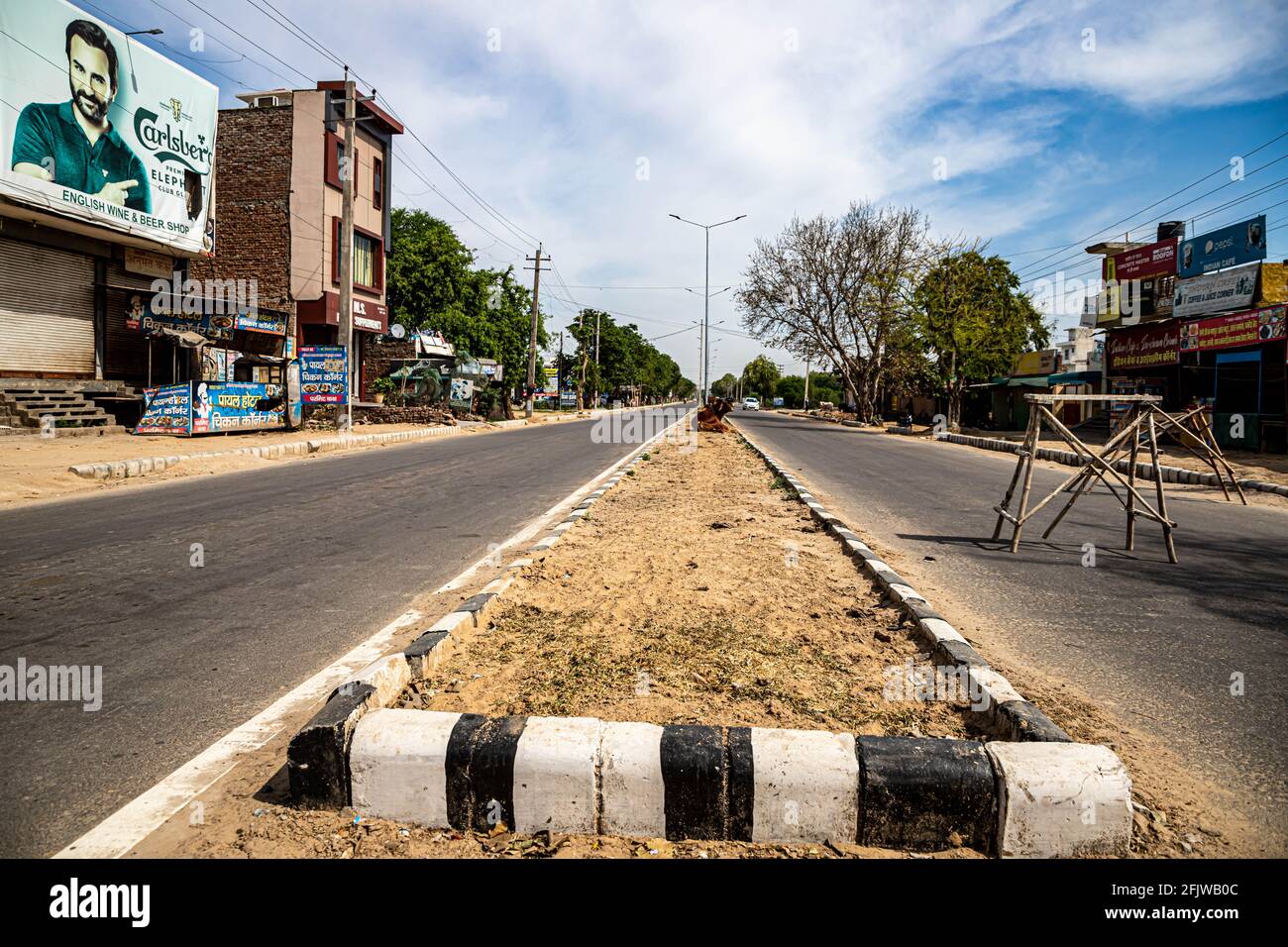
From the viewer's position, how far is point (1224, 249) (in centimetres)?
2264

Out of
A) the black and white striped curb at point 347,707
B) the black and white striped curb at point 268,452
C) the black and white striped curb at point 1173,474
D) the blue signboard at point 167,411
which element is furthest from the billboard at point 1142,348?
the blue signboard at point 167,411

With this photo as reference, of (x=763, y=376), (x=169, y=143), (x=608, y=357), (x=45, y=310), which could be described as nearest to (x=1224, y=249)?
(x=169, y=143)

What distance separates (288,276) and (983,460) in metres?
24.4

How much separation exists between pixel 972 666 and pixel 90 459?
45.2ft

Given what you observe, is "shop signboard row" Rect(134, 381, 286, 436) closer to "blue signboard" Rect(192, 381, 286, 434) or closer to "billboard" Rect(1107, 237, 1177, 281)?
"blue signboard" Rect(192, 381, 286, 434)

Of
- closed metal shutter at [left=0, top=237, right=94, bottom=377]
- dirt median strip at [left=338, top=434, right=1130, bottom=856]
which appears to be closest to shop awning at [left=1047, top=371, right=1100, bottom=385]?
dirt median strip at [left=338, top=434, right=1130, bottom=856]

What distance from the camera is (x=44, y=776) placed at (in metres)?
2.55

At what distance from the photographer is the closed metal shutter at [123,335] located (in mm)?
18828

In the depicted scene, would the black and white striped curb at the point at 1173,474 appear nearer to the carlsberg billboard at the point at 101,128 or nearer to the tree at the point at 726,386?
the carlsberg billboard at the point at 101,128

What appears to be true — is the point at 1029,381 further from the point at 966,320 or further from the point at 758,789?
the point at 758,789

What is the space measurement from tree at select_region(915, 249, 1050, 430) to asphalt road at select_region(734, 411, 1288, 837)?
70.1ft
